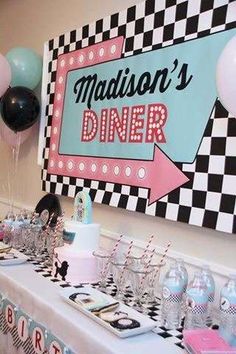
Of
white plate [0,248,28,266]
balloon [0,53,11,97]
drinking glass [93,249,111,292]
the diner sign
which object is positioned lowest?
the diner sign

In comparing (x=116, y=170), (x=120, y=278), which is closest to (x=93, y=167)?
(x=116, y=170)

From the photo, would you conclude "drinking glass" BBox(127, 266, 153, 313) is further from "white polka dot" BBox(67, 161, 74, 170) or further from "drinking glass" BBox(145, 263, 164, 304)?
"white polka dot" BBox(67, 161, 74, 170)

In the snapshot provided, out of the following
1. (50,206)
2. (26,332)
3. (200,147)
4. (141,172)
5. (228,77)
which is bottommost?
(26,332)

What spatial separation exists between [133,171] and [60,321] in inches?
31.8

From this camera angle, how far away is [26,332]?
1.61 meters

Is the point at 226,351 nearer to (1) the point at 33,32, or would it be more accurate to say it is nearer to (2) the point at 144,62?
(2) the point at 144,62

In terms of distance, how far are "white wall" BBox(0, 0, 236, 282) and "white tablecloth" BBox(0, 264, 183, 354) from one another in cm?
48

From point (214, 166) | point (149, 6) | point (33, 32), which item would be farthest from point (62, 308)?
point (33, 32)

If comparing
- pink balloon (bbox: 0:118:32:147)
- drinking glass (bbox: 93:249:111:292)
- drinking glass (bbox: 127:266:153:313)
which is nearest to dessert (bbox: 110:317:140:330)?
drinking glass (bbox: 127:266:153:313)

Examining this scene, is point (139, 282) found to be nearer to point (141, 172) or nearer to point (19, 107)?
point (141, 172)

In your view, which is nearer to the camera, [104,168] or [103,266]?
[103,266]

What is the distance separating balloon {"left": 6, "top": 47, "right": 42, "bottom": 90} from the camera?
2.62 m

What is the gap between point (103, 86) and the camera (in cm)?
213

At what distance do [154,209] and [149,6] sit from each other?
98 centimetres
